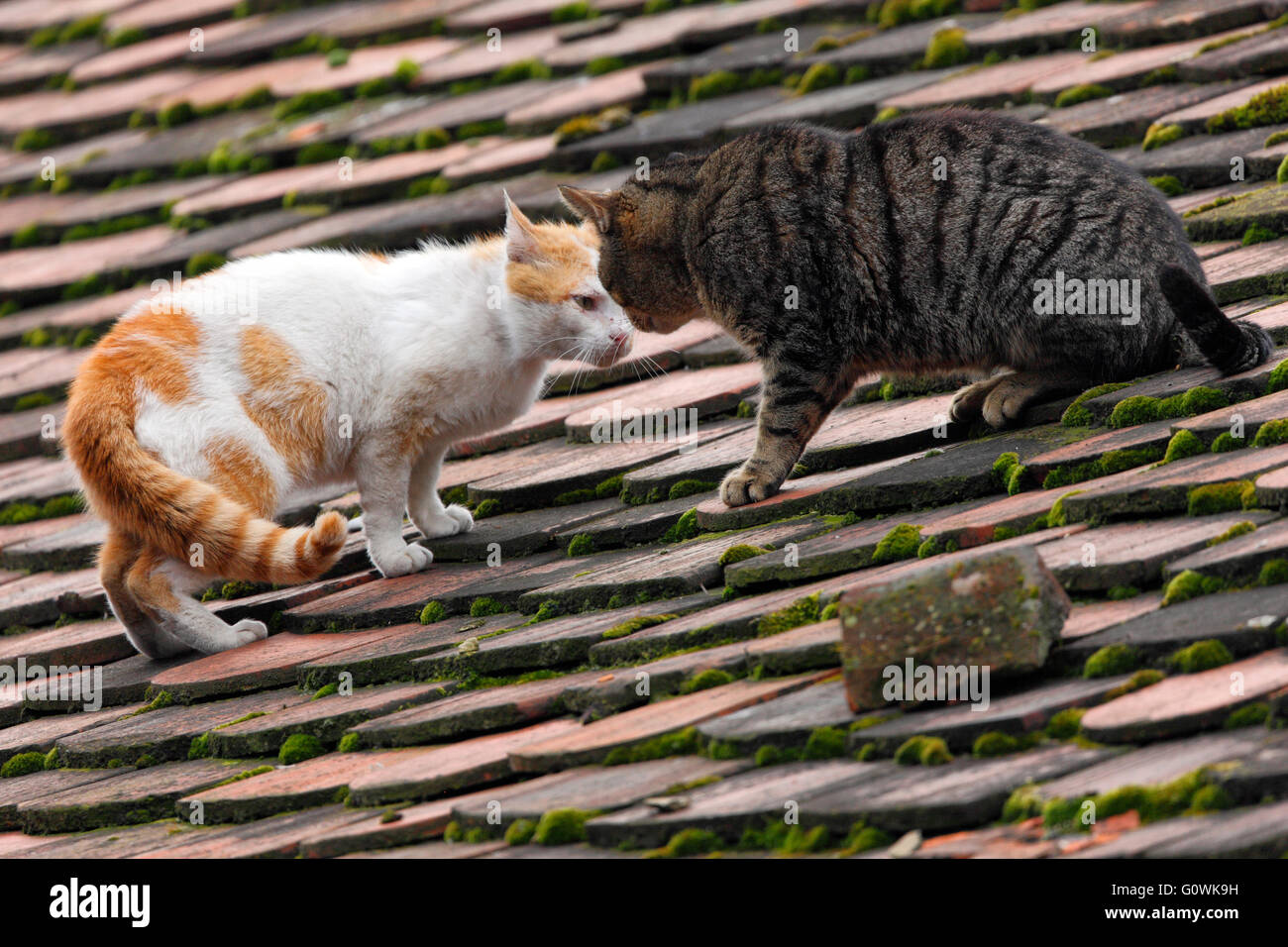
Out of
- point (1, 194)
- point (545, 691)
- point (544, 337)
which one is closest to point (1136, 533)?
point (545, 691)

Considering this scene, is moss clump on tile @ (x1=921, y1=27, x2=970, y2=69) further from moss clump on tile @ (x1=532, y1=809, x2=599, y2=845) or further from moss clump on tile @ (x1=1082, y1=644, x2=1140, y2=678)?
moss clump on tile @ (x1=532, y1=809, x2=599, y2=845)

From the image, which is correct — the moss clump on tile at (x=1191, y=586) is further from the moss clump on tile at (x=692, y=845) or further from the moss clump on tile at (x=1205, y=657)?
the moss clump on tile at (x=692, y=845)

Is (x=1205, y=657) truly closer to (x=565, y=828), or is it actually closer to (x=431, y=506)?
(x=565, y=828)

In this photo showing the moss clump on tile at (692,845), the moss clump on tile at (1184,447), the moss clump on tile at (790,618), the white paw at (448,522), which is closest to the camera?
the moss clump on tile at (692,845)

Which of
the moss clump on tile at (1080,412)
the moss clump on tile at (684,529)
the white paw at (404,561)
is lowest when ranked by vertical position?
the white paw at (404,561)

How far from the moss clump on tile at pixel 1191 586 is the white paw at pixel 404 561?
2.35 metres

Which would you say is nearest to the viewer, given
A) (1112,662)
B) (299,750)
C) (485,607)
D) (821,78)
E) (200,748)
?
(1112,662)

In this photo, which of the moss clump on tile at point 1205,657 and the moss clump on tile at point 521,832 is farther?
the moss clump on tile at point 521,832

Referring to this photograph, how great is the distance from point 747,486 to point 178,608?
1625 mm

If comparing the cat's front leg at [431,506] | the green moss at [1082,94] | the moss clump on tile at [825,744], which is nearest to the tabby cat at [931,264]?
the cat's front leg at [431,506]

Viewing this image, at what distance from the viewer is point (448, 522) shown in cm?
447

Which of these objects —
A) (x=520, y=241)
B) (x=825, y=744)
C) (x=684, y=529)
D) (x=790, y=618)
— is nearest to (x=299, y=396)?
(x=520, y=241)

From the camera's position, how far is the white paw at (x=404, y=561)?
428 cm

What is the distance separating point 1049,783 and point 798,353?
6.60 ft
